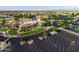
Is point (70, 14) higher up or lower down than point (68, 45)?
higher up

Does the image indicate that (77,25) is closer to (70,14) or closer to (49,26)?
(70,14)

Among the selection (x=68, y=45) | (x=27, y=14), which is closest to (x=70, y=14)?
(x=68, y=45)
